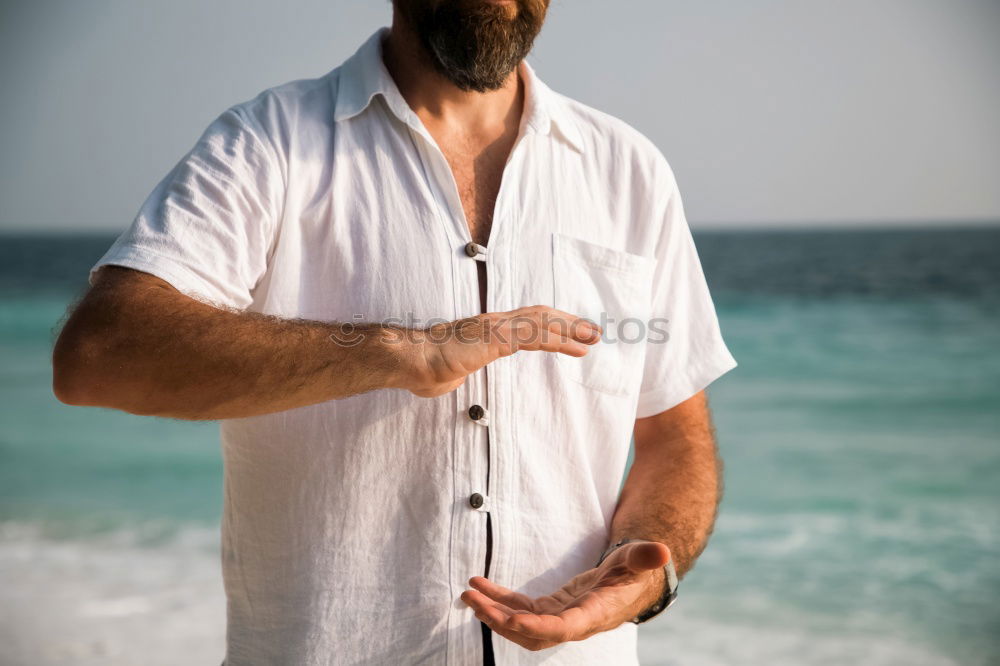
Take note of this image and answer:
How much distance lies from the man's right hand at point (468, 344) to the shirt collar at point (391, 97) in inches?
14.6

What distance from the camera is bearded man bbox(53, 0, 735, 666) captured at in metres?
1.08

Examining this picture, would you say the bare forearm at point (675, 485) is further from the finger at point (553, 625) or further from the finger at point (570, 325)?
the finger at point (570, 325)

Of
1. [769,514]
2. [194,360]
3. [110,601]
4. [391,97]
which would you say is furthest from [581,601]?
[769,514]

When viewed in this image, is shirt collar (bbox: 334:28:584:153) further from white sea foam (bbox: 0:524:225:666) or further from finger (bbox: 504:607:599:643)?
white sea foam (bbox: 0:524:225:666)

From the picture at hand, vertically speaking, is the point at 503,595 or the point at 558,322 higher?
the point at 558,322

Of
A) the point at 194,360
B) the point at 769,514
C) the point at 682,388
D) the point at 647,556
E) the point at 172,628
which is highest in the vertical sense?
the point at 194,360

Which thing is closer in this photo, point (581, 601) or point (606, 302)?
point (581, 601)

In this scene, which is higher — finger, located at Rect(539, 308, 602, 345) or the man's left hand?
finger, located at Rect(539, 308, 602, 345)

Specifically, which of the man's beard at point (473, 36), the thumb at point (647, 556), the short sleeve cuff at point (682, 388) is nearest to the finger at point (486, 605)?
the thumb at point (647, 556)

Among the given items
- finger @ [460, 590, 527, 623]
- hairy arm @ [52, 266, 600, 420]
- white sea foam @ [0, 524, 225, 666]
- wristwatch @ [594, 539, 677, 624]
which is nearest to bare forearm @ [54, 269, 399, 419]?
hairy arm @ [52, 266, 600, 420]

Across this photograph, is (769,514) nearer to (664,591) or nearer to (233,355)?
(664,591)

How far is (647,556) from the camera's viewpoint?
1.15 meters

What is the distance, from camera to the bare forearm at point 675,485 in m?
1.39

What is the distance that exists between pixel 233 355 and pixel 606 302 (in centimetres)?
56
